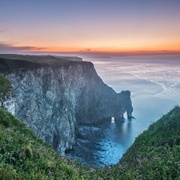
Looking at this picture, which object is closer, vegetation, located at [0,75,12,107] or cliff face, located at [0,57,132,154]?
vegetation, located at [0,75,12,107]

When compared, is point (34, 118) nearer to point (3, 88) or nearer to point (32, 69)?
point (32, 69)

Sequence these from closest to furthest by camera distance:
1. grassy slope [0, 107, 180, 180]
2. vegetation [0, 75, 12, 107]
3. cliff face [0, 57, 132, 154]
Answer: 1. grassy slope [0, 107, 180, 180]
2. vegetation [0, 75, 12, 107]
3. cliff face [0, 57, 132, 154]

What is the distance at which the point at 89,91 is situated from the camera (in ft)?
225

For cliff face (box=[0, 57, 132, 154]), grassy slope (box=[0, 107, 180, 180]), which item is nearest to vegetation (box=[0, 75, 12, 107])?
cliff face (box=[0, 57, 132, 154])

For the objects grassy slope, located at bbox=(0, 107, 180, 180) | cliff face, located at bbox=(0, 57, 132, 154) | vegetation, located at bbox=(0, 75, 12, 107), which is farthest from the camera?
cliff face, located at bbox=(0, 57, 132, 154)

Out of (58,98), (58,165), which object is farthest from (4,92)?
(58,98)

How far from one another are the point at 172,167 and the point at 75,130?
48238 mm

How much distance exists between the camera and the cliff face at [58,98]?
119ft

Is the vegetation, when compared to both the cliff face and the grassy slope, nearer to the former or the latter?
the cliff face

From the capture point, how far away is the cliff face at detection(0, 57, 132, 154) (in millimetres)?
36344

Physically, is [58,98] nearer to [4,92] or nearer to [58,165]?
[4,92]

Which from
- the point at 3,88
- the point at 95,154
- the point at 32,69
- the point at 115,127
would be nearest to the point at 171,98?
the point at 115,127

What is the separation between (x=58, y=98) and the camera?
158 feet

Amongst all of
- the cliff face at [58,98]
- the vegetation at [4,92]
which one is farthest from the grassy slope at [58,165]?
the cliff face at [58,98]
